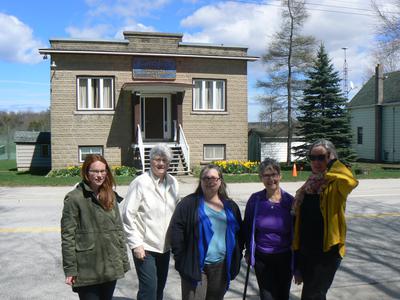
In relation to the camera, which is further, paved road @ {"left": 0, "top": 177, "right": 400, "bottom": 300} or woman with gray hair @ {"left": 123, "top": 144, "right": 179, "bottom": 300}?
paved road @ {"left": 0, "top": 177, "right": 400, "bottom": 300}

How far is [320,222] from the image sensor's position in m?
3.63

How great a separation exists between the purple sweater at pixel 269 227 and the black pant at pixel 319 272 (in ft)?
0.73

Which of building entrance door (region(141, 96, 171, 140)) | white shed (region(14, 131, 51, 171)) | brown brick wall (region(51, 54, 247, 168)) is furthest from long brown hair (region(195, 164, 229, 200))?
white shed (region(14, 131, 51, 171))

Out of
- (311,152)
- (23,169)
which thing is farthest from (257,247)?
(23,169)

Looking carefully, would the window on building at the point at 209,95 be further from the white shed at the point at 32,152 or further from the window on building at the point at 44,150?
the white shed at the point at 32,152

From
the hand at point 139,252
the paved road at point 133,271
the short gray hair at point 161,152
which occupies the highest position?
the short gray hair at point 161,152

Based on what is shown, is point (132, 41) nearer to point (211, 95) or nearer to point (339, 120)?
point (211, 95)

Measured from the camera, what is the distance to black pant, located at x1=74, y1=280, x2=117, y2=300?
3593 mm

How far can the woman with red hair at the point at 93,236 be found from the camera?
3.51m

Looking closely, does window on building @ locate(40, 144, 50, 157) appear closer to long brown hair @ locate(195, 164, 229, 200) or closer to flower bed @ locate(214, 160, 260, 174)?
flower bed @ locate(214, 160, 260, 174)

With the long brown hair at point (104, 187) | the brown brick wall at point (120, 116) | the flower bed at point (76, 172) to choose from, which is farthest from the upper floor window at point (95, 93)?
the long brown hair at point (104, 187)

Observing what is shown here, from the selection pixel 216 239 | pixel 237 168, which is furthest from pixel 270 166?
pixel 237 168

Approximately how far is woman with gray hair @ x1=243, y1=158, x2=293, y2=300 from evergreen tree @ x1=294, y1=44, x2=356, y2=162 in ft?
73.6

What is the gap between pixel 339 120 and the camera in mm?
25844
